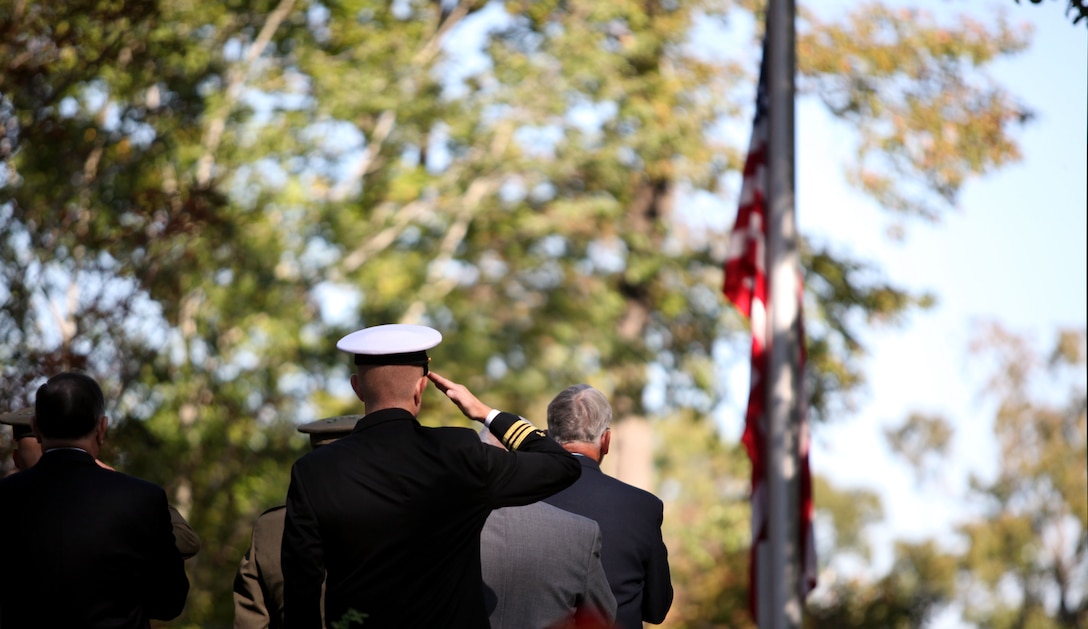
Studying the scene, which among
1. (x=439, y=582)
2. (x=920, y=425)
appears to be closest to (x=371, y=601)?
(x=439, y=582)

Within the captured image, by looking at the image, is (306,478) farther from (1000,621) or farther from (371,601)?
(1000,621)

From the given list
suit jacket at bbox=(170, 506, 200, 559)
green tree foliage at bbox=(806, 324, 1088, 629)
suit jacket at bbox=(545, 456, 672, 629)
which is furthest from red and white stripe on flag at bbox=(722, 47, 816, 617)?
green tree foliage at bbox=(806, 324, 1088, 629)

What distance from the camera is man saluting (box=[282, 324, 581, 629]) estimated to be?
3609mm

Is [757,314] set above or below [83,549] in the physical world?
below

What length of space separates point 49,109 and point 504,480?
375 inches

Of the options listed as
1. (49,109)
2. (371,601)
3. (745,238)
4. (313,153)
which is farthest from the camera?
(313,153)

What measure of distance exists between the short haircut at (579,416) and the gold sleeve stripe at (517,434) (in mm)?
913

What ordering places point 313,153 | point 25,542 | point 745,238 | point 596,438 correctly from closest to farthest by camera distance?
point 25,542, point 596,438, point 745,238, point 313,153

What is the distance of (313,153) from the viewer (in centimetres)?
1678

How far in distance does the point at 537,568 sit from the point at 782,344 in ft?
9.33

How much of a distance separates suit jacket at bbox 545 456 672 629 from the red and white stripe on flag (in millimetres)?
1909

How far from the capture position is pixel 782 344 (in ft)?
22.4

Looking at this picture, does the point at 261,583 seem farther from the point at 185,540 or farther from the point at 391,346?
the point at 391,346

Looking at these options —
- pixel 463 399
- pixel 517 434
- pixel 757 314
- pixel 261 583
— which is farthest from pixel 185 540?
pixel 757 314
